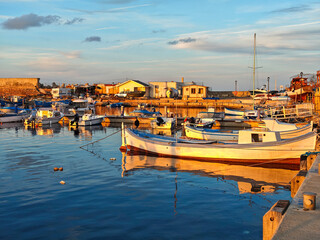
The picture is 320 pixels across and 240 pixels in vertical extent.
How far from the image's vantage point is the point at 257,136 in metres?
24.9

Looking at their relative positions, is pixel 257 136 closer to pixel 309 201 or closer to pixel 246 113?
pixel 309 201

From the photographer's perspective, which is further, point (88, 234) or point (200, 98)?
point (200, 98)

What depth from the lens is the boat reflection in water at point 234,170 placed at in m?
19.8

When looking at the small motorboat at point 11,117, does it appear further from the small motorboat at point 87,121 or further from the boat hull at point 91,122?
the boat hull at point 91,122

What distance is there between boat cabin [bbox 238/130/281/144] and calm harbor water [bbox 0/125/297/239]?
7.00 ft

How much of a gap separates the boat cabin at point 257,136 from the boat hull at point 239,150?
0.68 meters

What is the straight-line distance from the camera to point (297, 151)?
23516 mm

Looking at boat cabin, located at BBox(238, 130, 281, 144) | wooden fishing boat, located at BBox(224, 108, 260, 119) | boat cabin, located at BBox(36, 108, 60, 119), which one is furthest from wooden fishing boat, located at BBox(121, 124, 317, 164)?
boat cabin, located at BBox(36, 108, 60, 119)

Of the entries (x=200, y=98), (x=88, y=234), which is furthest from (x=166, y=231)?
(x=200, y=98)

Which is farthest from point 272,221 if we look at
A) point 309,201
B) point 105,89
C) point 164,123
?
point 105,89

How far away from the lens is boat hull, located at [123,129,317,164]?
76.9 feet

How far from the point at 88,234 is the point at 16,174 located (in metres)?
11.8

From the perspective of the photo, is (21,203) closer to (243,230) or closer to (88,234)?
(88,234)

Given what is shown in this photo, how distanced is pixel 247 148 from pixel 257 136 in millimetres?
1312
